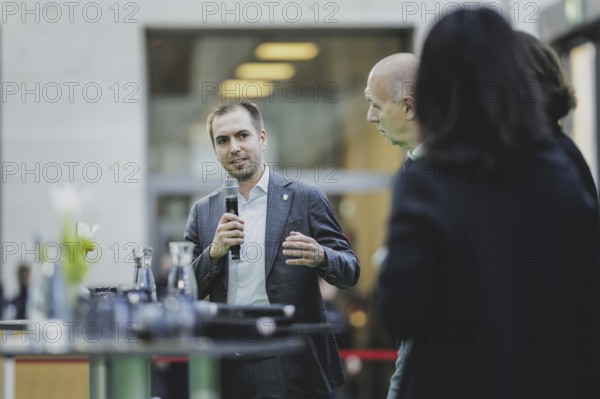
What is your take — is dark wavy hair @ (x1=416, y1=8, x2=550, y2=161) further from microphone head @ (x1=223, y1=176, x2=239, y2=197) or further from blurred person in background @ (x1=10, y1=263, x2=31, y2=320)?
blurred person in background @ (x1=10, y1=263, x2=31, y2=320)

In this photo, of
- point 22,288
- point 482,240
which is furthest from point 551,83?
point 22,288

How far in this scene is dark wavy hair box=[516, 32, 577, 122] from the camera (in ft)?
10.6

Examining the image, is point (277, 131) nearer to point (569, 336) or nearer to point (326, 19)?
point (326, 19)

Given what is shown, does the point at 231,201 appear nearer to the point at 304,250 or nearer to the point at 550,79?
the point at 304,250

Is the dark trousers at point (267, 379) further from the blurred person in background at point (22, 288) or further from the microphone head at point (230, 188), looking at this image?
the blurred person in background at point (22, 288)

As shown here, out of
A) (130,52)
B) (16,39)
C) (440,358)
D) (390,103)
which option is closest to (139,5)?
(130,52)

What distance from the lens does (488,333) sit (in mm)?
2523

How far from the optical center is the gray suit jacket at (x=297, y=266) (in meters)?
4.23

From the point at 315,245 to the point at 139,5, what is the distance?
21.6ft

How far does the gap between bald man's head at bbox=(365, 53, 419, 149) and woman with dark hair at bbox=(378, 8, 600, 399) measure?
1.12 metres

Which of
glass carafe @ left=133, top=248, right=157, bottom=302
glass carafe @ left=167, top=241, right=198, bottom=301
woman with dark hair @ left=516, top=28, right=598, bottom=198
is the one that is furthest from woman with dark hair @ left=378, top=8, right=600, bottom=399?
glass carafe @ left=133, top=248, right=157, bottom=302

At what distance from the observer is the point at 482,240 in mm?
2523

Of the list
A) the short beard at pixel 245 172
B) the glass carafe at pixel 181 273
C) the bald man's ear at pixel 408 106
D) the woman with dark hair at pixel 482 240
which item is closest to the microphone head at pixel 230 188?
the short beard at pixel 245 172

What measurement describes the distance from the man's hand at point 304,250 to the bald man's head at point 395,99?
20.0 inches
